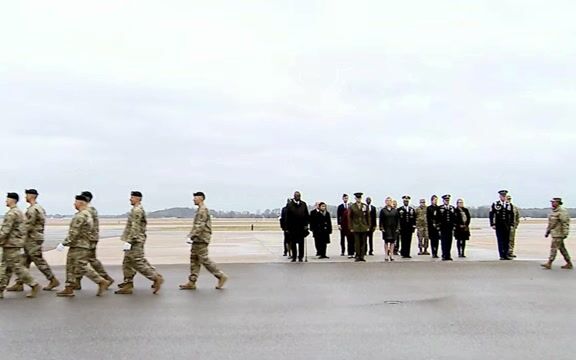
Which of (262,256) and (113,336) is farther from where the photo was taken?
(262,256)

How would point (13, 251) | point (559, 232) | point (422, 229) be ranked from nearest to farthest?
1. point (13, 251)
2. point (559, 232)
3. point (422, 229)

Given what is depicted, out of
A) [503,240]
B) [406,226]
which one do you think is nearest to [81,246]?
[406,226]

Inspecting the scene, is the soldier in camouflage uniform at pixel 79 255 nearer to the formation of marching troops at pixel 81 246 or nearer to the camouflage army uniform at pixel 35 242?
the formation of marching troops at pixel 81 246

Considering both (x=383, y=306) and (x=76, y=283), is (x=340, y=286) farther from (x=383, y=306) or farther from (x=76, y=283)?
(x=76, y=283)

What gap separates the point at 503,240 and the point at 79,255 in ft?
38.4

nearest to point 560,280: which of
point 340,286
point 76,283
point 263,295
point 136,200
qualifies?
point 340,286

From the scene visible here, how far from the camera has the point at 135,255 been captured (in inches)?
432

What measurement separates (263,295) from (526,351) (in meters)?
5.10

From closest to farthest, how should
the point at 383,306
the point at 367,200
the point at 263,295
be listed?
the point at 383,306 → the point at 263,295 → the point at 367,200

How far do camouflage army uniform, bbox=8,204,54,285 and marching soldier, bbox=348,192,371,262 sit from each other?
841 cm

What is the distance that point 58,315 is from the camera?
878 centimetres

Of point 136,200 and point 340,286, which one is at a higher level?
point 136,200

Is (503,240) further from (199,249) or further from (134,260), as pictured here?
(134,260)

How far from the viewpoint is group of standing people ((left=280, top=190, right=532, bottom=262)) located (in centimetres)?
1714
